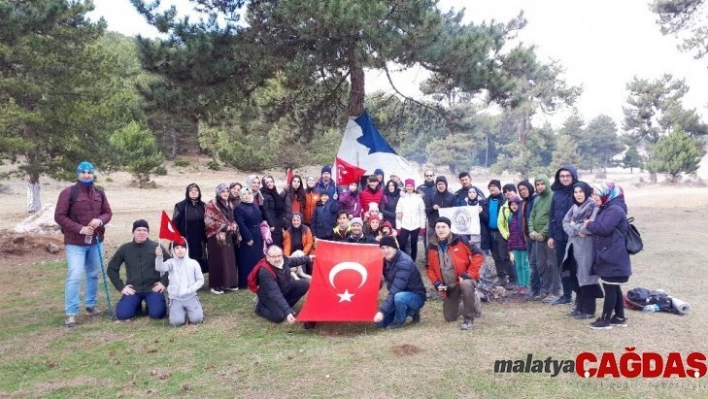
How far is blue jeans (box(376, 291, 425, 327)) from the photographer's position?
5664mm

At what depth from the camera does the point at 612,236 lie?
5.27 m

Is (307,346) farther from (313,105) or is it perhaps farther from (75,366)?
(313,105)

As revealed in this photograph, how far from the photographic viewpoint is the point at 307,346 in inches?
204

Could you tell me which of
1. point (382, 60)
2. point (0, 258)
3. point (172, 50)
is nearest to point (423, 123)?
point (382, 60)

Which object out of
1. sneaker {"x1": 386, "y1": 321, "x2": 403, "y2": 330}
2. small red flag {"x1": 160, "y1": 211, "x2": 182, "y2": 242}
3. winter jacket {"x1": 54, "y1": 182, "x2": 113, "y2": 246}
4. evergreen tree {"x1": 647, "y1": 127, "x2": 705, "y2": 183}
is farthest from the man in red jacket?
evergreen tree {"x1": 647, "y1": 127, "x2": 705, "y2": 183}

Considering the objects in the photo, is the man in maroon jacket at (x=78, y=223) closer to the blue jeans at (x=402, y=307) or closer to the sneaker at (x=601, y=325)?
the blue jeans at (x=402, y=307)

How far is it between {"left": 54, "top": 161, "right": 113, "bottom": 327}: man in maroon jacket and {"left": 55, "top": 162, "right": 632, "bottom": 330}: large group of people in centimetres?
1

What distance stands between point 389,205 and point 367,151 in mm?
2818

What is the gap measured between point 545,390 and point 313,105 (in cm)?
992

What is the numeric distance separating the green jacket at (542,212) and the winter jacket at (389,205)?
7.73 feet

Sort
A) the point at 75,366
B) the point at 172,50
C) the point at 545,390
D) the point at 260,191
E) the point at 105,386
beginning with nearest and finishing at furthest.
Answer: the point at 545,390 < the point at 105,386 < the point at 75,366 < the point at 260,191 < the point at 172,50

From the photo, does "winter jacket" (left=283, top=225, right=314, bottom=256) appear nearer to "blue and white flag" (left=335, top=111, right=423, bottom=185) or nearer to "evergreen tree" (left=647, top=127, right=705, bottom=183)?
"blue and white flag" (left=335, top=111, right=423, bottom=185)

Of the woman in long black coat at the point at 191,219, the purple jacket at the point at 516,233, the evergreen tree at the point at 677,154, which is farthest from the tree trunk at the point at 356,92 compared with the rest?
the evergreen tree at the point at 677,154

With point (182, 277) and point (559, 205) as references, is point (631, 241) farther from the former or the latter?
point (182, 277)
